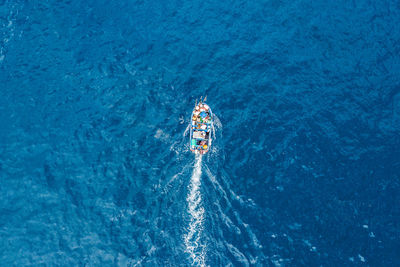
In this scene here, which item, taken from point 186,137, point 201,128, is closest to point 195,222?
point 186,137

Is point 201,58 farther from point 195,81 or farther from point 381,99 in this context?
point 381,99

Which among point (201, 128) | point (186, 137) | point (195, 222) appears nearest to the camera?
point (195, 222)

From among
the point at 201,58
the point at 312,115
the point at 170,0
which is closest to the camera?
the point at 312,115

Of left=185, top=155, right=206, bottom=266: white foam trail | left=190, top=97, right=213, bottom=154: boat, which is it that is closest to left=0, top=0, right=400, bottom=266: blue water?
left=185, top=155, right=206, bottom=266: white foam trail

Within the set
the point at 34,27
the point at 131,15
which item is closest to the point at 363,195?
the point at 131,15

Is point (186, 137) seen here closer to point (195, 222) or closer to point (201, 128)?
point (201, 128)
